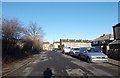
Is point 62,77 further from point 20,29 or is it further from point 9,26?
point 20,29

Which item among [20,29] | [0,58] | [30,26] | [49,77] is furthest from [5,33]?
[30,26]

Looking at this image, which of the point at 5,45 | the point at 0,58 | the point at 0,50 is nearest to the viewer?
the point at 0,58

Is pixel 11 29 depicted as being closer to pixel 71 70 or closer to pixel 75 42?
pixel 71 70

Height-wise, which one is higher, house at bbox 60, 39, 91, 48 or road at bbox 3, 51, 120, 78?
house at bbox 60, 39, 91, 48

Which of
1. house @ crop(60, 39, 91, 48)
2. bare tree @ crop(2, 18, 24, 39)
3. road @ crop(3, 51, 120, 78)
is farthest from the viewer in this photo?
house @ crop(60, 39, 91, 48)

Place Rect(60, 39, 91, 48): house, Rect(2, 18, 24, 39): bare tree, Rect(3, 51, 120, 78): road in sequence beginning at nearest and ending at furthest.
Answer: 1. Rect(3, 51, 120, 78): road
2. Rect(2, 18, 24, 39): bare tree
3. Rect(60, 39, 91, 48): house

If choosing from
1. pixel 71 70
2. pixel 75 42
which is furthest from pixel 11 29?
pixel 75 42

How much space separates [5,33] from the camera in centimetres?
4266

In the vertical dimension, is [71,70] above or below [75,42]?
below

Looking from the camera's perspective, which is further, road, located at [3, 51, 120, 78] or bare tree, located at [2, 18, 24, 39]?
bare tree, located at [2, 18, 24, 39]

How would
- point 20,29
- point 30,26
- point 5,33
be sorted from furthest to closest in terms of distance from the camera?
point 30,26 → point 20,29 → point 5,33

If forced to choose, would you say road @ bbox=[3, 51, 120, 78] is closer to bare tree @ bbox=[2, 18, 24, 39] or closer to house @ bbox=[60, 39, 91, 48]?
bare tree @ bbox=[2, 18, 24, 39]

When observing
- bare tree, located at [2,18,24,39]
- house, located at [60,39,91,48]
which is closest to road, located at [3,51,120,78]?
bare tree, located at [2,18,24,39]

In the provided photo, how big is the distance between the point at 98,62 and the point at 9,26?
2659 cm
